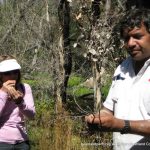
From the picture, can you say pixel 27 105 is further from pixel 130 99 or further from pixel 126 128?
pixel 126 128

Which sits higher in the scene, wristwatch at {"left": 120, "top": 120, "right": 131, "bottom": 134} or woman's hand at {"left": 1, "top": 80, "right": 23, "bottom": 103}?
woman's hand at {"left": 1, "top": 80, "right": 23, "bottom": 103}

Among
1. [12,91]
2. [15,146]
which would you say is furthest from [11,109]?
[15,146]

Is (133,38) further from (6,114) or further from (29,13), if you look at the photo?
(29,13)

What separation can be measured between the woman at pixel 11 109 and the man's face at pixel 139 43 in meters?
1.92

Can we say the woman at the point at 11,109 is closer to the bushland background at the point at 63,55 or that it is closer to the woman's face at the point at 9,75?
the woman's face at the point at 9,75

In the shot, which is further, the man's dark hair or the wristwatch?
the man's dark hair

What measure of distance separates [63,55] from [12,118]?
15.5ft

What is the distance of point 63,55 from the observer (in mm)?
9195

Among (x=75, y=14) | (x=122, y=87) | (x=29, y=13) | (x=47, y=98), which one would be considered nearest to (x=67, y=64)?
(x=47, y=98)

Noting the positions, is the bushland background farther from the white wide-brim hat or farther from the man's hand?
the man's hand

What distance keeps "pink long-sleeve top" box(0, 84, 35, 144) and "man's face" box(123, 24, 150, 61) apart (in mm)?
1963

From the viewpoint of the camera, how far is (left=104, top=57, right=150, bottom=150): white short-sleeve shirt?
2.67 meters

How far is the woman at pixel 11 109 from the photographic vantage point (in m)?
4.47

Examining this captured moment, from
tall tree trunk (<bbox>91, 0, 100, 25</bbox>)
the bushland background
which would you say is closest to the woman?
the bushland background
